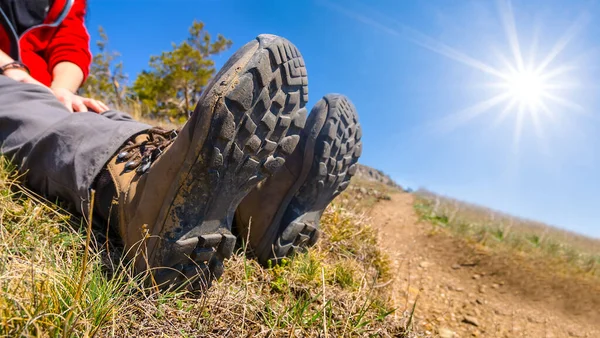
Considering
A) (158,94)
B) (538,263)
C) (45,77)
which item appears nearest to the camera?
(45,77)

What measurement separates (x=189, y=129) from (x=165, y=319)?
21.3 inches

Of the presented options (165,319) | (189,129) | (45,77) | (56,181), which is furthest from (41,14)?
(165,319)

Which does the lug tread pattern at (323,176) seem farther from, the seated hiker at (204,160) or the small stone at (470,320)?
the small stone at (470,320)

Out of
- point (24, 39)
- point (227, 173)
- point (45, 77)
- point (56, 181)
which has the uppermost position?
point (24, 39)

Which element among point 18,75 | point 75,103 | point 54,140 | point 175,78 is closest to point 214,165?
point 54,140

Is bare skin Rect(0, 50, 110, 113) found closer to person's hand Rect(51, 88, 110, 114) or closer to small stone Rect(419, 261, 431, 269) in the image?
person's hand Rect(51, 88, 110, 114)

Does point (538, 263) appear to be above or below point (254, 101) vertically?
below

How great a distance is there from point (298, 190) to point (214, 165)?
0.62 m

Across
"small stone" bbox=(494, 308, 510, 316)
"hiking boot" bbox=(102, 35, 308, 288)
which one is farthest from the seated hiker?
"small stone" bbox=(494, 308, 510, 316)

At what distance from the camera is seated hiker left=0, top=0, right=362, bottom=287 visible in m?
0.92

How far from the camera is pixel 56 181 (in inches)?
51.0

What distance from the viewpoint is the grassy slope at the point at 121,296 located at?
0.72 m

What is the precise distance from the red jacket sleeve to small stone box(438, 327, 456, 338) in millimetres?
2706

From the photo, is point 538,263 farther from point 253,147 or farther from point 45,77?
point 45,77
